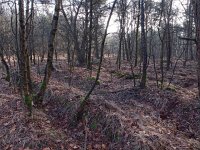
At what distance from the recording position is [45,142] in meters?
7.42

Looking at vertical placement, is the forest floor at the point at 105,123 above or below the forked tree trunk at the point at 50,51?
below

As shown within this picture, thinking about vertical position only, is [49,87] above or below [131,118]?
above

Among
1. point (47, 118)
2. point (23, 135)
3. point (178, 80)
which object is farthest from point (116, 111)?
point (178, 80)

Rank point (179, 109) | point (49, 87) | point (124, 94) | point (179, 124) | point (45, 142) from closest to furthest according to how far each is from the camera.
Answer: point (45, 142)
point (179, 124)
point (179, 109)
point (49, 87)
point (124, 94)

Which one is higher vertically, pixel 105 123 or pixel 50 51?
pixel 50 51

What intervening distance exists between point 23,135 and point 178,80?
43.1ft

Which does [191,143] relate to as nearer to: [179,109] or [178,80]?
[179,109]

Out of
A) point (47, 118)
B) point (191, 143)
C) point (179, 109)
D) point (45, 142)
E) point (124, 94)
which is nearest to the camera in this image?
point (45, 142)

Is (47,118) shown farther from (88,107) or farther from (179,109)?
(179,109)

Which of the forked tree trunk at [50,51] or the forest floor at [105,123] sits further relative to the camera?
the forked tree trunk at [50,51]

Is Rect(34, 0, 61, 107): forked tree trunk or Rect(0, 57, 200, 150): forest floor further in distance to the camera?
Rect(34, 0, 61, 107): forked tree trunk

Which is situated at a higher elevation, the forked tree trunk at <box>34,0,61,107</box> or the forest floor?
the forked tree trunk at <box>34,0,61,107</box>

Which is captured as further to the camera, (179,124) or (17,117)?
(179,124)

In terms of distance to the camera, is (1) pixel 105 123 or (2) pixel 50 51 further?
(2) pixel 50 51
